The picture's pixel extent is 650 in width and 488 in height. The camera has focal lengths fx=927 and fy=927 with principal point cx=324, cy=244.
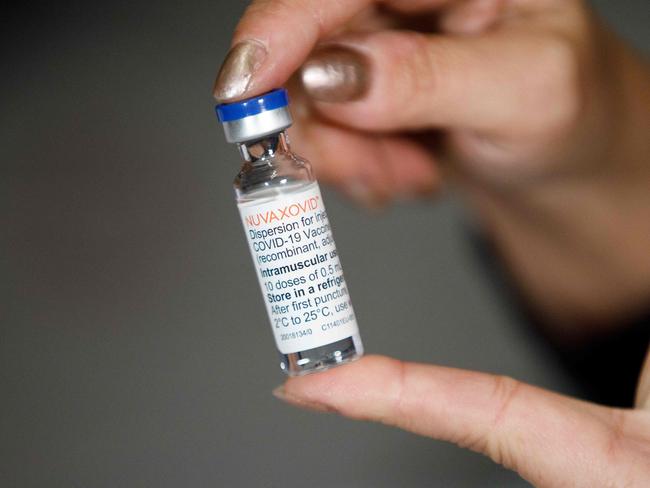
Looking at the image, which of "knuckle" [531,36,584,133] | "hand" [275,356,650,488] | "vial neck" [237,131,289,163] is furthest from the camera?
"knuckle" [531,36,584,133]

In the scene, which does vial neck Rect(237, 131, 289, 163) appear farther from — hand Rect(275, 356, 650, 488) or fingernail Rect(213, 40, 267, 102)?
hand Rect(275, 356, 650, 488)

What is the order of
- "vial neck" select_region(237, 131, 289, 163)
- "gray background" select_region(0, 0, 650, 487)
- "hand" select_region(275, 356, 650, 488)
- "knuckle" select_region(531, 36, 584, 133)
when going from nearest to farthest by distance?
"hand" select_region(275, 356, 650, 488)
"vial neck" select_region(237, 131, 289, 163)
"knuckle" select_region(531, 36, 584, 133)
"gray background" select_region(0, 0, 650, 487)

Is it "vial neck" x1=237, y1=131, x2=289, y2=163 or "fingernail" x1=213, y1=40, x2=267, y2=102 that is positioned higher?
"fingernail" x1=213, y1=40, x2=267, y2=102

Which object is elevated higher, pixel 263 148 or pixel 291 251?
pixel 263 148

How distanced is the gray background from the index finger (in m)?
2.13

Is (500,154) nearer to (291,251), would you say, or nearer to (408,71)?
(408,71)

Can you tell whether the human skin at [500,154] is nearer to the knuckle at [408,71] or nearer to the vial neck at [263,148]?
the knuckle at [408,71]

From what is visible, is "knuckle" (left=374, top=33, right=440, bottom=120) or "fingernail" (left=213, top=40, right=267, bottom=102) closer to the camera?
"fingernail" (left=213, top=40, right=267, bottom=102)

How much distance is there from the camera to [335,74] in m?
1.44

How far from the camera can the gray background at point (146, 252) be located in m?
3.45

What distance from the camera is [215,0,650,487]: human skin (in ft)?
4.21

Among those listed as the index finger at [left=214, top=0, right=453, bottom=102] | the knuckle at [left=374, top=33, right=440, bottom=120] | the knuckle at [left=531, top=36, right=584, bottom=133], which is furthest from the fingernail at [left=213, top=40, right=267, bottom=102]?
the knuckle at [left=531, top=36, right=584, bottom=133]

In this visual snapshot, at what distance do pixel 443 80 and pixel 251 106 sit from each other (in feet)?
1.25

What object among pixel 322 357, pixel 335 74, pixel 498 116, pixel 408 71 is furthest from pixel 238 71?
pixel 498 116
